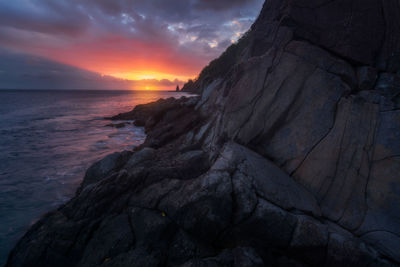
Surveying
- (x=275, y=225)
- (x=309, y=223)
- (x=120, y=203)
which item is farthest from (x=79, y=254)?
(x=309, y=223)

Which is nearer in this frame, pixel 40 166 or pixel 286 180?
pixel 286 180

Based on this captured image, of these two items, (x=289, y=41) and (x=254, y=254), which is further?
(x=289, y=41)

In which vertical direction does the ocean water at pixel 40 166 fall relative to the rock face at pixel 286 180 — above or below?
below

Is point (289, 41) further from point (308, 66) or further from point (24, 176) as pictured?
point (24, 176)

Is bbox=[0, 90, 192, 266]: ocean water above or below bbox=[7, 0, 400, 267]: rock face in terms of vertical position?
below

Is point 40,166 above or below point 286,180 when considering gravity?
below

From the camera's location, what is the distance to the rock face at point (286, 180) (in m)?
4.43

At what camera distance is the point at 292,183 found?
19.1 feet

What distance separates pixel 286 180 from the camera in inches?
228

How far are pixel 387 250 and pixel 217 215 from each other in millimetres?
4317

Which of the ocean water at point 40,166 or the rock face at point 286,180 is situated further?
the ocean water at point 40,166

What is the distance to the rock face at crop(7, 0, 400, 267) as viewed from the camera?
443cm

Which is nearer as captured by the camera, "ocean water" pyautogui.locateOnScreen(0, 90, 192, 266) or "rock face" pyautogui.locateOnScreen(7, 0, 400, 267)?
"rock face" pyautogui.locateOnScreen(7, 0, 400, 267)

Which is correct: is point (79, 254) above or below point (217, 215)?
below
